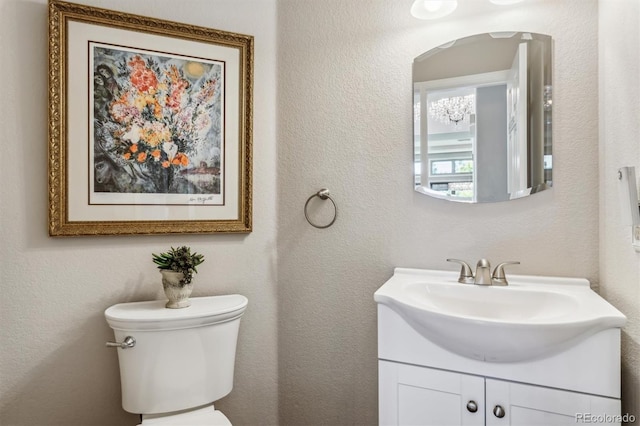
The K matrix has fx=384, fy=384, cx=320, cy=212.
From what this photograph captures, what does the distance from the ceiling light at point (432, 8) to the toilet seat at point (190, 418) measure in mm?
1782

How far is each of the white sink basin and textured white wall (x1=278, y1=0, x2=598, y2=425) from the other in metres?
0.13

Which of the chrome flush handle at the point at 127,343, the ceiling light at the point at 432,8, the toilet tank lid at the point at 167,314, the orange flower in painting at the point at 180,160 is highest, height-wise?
the ceiling light at the point at 432,8

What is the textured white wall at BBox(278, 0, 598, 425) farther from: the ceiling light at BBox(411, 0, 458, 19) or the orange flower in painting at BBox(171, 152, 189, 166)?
the orange flower in painting at BBox(171, 152, 189, 166)

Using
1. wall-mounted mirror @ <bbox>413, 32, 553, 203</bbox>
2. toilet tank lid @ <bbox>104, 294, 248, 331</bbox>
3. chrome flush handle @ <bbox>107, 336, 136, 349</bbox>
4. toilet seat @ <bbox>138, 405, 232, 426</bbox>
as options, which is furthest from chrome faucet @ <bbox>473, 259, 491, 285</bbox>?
chrome flush handle @ <bbox>107, 336, 136, 349</bbox>

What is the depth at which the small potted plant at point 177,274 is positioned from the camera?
149 cm

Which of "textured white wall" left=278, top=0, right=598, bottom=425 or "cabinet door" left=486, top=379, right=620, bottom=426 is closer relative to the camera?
"cabinet door" left=486, top=379, right=620, bottom=426

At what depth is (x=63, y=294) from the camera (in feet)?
5.00

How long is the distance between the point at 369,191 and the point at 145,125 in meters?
1.00

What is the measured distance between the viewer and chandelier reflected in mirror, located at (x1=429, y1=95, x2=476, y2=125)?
1.54 meters

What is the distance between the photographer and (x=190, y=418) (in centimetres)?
143

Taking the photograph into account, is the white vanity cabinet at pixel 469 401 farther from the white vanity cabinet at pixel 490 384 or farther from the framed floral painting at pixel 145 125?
the framed floral painting at pixel 145 125

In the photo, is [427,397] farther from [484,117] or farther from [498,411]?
[484,117]

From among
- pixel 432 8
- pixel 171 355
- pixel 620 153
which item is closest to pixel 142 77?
pixel 171 355
